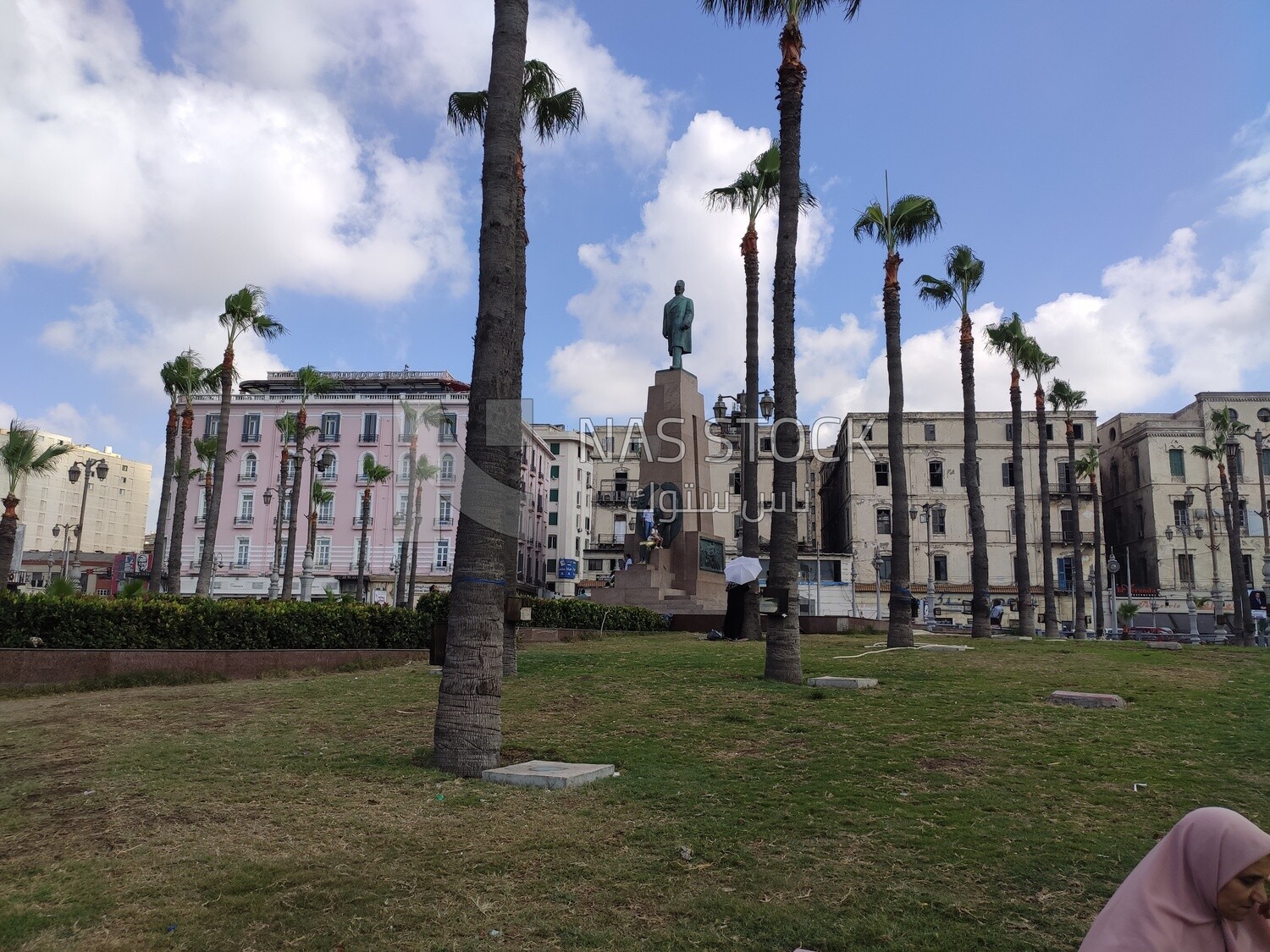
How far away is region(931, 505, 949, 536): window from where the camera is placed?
65.6 metres

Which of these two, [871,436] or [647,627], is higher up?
[871,436]

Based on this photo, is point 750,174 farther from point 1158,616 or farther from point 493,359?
point 1158,616

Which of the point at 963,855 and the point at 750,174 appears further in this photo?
the point at 750,174

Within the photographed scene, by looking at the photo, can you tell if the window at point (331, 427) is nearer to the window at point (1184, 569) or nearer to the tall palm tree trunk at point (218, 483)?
the tall palm tree trunk at point (218, 483)

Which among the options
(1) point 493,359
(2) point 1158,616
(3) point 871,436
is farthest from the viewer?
(3) point 871,436

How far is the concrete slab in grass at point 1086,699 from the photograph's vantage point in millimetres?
11016

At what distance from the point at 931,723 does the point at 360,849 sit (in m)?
6.34

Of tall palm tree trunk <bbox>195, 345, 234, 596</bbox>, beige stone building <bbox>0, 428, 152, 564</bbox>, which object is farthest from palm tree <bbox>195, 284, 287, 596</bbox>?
beige stone building <bbox>0, 428, 152, 564</bbox>

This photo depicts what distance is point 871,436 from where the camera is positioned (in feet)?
225

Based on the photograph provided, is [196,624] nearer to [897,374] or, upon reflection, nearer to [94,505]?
[897,374]

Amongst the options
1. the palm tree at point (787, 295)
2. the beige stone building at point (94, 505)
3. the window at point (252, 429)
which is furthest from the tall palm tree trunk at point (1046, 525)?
the beige stone building at point (94, 505)

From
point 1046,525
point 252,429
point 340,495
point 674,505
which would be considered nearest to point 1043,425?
point 1046,525

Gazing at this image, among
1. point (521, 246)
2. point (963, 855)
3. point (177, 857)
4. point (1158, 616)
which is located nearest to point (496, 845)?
point (177, 857)

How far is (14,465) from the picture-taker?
22.2 metres
